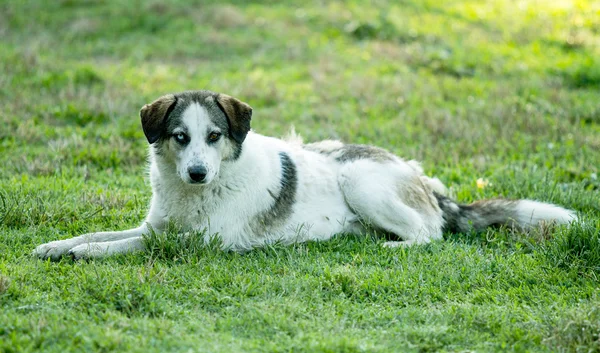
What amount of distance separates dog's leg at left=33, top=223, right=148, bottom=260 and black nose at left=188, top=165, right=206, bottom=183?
0.74m

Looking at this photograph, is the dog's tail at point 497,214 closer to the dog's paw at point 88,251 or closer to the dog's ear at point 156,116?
the dog's ear at point 156,116

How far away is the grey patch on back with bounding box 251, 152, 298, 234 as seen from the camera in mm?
6430

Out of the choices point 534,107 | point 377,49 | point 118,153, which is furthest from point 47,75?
point 534,107

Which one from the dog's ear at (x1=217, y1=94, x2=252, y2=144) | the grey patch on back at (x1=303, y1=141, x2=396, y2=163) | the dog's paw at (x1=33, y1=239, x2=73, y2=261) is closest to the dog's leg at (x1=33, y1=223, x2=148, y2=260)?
the dog's paw at (x1=33, y1=239, x2=73, y2=261)

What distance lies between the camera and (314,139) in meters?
9.95

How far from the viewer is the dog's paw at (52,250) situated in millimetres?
5754

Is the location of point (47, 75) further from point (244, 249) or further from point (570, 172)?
point (570, 172)

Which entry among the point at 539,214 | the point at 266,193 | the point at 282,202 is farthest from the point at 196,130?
the point at 539,214

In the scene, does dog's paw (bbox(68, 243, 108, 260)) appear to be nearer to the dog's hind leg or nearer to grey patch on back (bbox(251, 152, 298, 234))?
grey patch on back (bbox(251, 152, 298, 234))

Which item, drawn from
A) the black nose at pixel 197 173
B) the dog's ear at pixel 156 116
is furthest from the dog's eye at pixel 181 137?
the black nose at pixel 197 173

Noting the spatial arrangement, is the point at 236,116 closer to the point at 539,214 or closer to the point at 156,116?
the point at 156,116

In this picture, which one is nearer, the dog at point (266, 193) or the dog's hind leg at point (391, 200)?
the dog at point (266, 193)

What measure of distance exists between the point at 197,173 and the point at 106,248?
3.08 feet

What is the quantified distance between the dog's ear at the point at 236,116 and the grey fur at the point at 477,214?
2126mm
